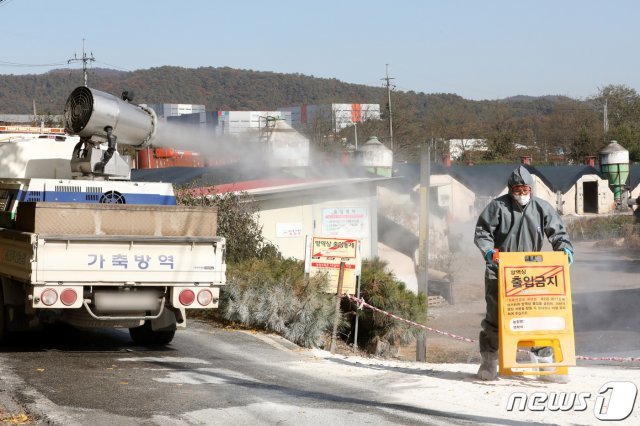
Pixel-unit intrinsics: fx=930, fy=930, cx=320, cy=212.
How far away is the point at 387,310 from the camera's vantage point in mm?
16641

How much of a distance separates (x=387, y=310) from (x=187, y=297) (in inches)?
270

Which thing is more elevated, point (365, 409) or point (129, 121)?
point (129, 121)

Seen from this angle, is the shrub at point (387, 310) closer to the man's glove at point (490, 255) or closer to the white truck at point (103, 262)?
the white truck at point (103, 262)

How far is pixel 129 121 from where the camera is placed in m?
12.8

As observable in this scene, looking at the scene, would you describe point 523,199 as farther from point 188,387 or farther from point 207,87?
point 207,87

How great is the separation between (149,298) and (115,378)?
151cm

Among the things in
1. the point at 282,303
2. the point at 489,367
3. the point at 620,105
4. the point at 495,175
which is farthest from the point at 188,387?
the point at 620,105

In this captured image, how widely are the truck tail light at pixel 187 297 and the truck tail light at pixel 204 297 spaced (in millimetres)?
69

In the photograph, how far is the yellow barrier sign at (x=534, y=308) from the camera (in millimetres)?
8352

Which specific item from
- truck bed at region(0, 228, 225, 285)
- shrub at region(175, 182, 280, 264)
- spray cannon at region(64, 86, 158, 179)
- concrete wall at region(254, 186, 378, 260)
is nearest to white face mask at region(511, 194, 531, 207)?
truck bed at region(0, 228, 225, 285)

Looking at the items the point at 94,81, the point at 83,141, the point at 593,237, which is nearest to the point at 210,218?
the point at 83,141

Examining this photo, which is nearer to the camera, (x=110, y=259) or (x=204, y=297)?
(x=110, y=259)

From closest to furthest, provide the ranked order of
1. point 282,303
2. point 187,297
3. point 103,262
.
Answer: point 103,262 < point 187,297 < point 282,303

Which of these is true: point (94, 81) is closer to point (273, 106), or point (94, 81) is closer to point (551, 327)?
point (273, 106)
